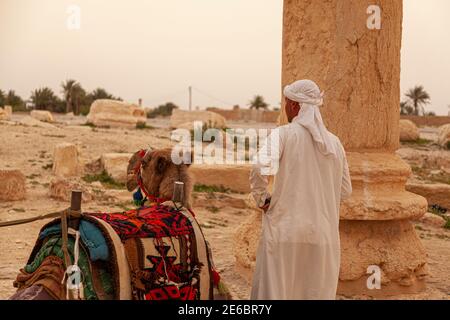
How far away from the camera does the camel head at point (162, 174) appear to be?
329 centimetres

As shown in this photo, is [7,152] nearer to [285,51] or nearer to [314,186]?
[285,51]

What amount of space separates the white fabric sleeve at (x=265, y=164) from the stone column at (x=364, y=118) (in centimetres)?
201

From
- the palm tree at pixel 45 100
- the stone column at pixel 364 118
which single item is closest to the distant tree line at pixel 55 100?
the palm tree at pixel 45 100

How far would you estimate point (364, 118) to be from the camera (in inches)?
214

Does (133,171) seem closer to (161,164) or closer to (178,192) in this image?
(161,164)

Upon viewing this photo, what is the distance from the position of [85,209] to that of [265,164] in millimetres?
6025

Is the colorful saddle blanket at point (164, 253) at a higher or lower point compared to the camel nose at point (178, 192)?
lower

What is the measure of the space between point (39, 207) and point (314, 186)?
6.62 metres

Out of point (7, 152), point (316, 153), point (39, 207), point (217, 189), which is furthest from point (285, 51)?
point (7, 152)

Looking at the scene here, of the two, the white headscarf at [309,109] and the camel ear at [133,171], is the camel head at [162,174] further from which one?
the white headscarf at [309,109]

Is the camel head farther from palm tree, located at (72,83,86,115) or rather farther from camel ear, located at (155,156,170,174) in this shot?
palm tree, located at (72,83,86,115)

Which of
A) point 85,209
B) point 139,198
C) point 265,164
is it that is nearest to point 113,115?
point 85,209

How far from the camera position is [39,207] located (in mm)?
9078
